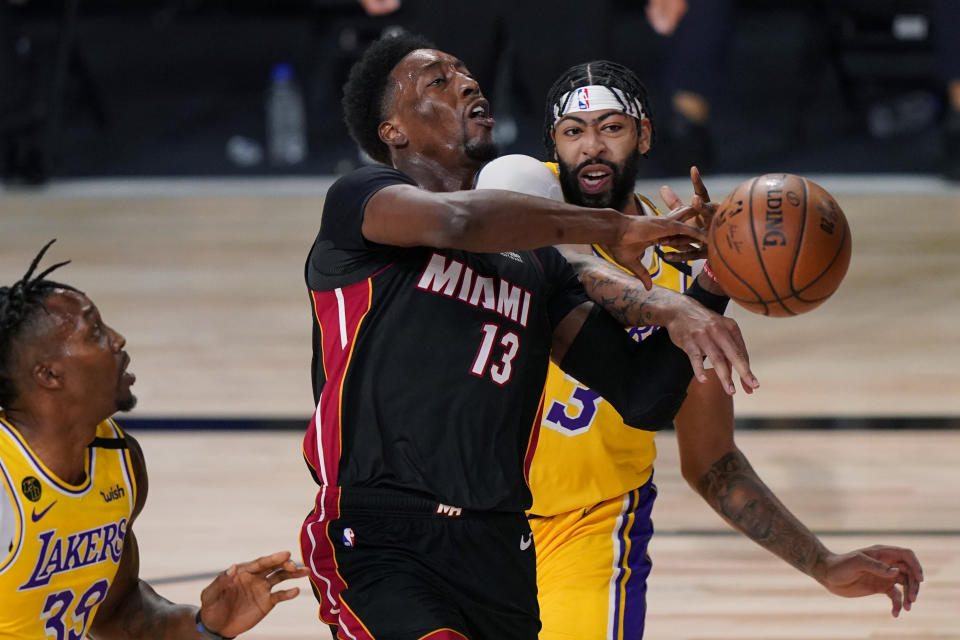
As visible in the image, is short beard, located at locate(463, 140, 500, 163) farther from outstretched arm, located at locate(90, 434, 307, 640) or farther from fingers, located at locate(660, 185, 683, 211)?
outstretched arm, located at locate(90, 434, 307, 640)

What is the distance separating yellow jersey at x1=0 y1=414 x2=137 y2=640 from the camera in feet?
10.6

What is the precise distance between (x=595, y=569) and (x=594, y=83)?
128 centimetres

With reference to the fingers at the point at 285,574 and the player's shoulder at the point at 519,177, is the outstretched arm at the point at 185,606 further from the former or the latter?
the player's shoulder at the point at 519,177

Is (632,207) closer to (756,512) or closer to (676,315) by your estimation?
(756,512)

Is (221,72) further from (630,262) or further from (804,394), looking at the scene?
(630,262)

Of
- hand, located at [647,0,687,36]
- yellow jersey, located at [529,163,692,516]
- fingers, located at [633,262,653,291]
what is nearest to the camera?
fingers, located at [633,262,653,291]

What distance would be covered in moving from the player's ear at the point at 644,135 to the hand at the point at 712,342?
1.15 m

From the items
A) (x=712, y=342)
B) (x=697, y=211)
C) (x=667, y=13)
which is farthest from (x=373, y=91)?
(x=667, y=13)

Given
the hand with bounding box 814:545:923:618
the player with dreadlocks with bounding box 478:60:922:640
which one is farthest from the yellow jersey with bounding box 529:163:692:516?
the hand with bounding box 814:545:923:618

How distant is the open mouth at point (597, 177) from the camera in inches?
159

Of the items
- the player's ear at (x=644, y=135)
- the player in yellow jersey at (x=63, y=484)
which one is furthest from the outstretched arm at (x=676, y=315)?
the player in yellow jersey at (x=63, y=484)

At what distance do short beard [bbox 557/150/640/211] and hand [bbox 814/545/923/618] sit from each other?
42.2 inches

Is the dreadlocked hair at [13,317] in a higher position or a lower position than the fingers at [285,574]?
higher

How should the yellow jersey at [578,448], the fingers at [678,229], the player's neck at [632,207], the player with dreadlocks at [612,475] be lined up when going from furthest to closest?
the player's neck at [632,207], the yellow jersey at [578,448], the player with dreadlocks at [612,475], the fingers at [678,229]
